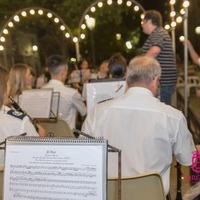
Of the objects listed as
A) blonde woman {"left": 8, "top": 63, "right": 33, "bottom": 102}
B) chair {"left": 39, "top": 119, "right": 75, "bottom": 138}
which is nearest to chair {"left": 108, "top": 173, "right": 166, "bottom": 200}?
chair {"left": 39, "top": 119, "right": 75, "bottom": 138}

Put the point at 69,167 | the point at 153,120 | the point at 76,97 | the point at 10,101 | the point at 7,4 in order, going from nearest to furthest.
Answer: the point at 69,167, the point at 153,120, the point at 10,101, the point at 76,97, the point at 7,4

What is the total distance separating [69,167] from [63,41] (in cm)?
997

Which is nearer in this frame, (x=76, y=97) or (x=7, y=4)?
(x=76, y=97)

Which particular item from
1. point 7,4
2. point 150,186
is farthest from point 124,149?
point 7,4

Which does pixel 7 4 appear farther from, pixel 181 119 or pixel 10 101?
pixel 181 119

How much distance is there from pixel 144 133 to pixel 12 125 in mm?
698

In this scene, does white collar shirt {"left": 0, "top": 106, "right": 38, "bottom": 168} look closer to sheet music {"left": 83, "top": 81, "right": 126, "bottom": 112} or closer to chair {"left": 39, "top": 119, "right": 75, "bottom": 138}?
chair {"left": 39, "top": 119, "right": 75, "bottom": 138}

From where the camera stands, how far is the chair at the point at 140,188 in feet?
6.37

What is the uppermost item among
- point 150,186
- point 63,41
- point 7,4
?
point 7,4

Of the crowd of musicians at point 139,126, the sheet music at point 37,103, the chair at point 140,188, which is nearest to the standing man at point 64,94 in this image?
the sheet music at point 37,103

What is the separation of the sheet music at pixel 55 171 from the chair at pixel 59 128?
5.81 ft

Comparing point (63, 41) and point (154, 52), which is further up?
point (63, 41)

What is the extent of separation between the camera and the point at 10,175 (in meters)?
1.80

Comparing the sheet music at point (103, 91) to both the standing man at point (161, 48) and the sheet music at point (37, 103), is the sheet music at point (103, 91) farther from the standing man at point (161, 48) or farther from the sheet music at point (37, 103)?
the standing man at point (161, 48)
